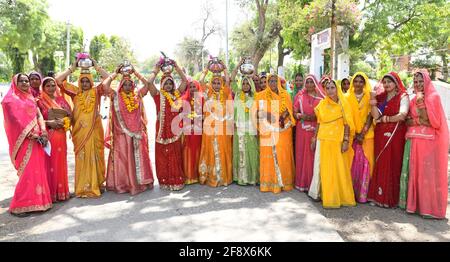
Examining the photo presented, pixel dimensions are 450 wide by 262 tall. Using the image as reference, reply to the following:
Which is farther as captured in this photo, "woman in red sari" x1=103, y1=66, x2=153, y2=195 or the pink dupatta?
"woman in red sari" x1=103, y1=66, x2=153, y2=195

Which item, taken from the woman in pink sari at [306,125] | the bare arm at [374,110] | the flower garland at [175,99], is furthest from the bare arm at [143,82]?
the bare arm at [374,110]

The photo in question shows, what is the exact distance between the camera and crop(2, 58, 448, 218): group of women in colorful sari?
178 inches

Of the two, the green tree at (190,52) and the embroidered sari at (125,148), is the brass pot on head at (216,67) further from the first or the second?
the green tree at (190,52)

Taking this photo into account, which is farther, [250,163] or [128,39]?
[128,39]

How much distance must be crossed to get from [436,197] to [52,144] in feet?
16.6

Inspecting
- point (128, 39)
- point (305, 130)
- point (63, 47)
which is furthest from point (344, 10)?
point (128, 39)

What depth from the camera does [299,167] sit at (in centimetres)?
556

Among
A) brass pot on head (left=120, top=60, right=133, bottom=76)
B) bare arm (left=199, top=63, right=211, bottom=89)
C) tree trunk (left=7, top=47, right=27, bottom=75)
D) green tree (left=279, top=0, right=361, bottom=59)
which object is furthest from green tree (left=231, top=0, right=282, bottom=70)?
tree trunk (left=7, top=47, right=27, bottom=75)

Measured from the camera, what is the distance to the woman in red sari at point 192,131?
5.78 meters

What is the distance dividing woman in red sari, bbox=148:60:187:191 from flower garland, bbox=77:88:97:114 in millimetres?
850

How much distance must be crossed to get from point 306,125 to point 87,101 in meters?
3.27

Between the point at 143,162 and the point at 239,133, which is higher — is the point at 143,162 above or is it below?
below

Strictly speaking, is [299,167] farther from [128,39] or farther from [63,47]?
[128,39]

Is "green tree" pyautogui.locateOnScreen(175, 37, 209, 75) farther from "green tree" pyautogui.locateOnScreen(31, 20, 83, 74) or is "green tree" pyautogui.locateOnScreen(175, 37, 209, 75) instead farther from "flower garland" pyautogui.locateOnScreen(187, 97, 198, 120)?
"flower garland" pyautogui.locateOnScreen(187, 97, 198, 120)
